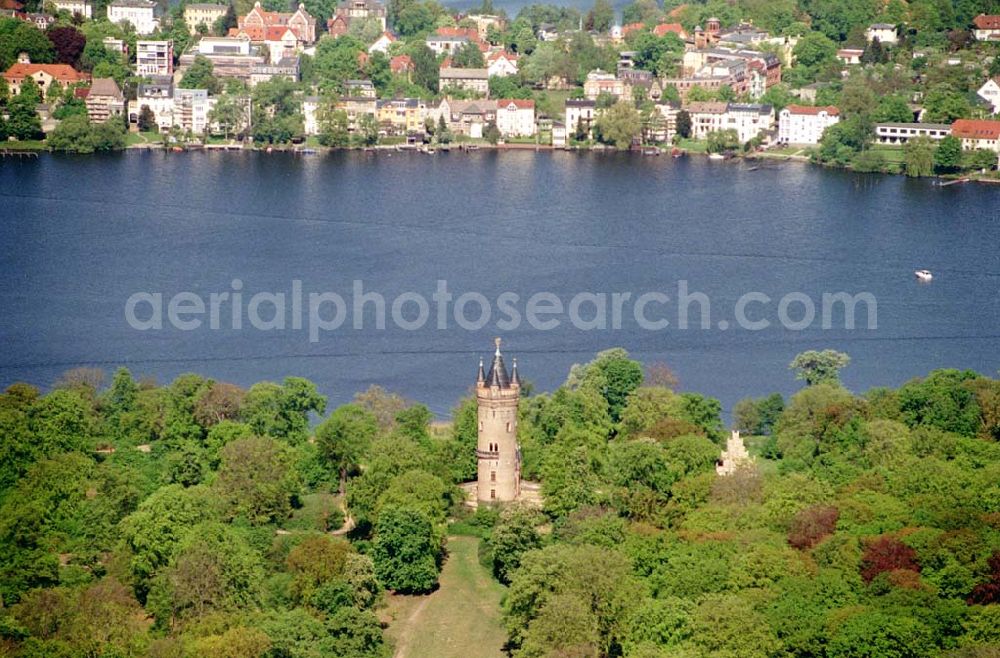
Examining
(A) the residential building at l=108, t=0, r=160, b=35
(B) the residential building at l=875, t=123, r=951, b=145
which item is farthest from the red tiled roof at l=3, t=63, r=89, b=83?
(B) the residential building at l=875, t=123, r=951, b=145

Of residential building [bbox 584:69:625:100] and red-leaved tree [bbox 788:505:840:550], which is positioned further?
residential building [bbox 584:69:625:100]

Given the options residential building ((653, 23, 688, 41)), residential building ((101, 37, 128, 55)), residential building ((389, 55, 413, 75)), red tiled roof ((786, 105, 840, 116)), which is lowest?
red tiled roof ((786, 105, 840, 116))

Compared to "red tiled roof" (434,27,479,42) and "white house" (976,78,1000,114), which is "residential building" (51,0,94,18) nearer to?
"red tiled roof" (434,27,479,42)

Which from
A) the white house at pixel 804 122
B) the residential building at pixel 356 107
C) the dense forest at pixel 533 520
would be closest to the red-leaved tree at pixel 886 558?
the dense forest at pixel 533 520

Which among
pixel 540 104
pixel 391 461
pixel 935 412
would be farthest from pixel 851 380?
pixel 540 104

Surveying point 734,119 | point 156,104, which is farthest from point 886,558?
point 156,104

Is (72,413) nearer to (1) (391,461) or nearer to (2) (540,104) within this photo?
(1) (391,461)
